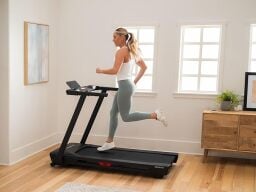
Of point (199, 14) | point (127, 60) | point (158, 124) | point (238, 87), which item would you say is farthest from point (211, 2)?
point (158, 124)

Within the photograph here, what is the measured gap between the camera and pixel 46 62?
17.9ft

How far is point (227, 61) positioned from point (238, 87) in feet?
1.35

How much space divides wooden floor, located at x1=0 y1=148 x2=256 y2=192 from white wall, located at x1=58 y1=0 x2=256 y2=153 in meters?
0.80

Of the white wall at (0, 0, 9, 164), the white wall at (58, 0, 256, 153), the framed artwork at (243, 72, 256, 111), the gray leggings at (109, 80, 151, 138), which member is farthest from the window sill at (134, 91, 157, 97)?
the white wall at (0, 0, 9, 164)

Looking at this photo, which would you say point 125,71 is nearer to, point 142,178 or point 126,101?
point 126,101

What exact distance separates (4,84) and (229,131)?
9.98 feet

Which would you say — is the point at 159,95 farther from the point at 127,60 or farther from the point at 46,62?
Result: the point at 46,62

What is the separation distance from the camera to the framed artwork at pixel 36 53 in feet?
16.1

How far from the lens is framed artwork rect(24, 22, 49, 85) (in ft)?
16.1

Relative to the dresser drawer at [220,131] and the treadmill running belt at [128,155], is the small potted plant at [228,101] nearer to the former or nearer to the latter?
the dresser drawer at [220,131]

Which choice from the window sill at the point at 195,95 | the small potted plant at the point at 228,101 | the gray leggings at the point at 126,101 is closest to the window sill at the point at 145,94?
the window sill at the point at 195,95

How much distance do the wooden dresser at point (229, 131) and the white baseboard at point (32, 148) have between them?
7.92 feet

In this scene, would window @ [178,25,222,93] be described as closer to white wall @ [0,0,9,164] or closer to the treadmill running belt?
the treadmill running belt

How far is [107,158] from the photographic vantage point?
4.55 meters
